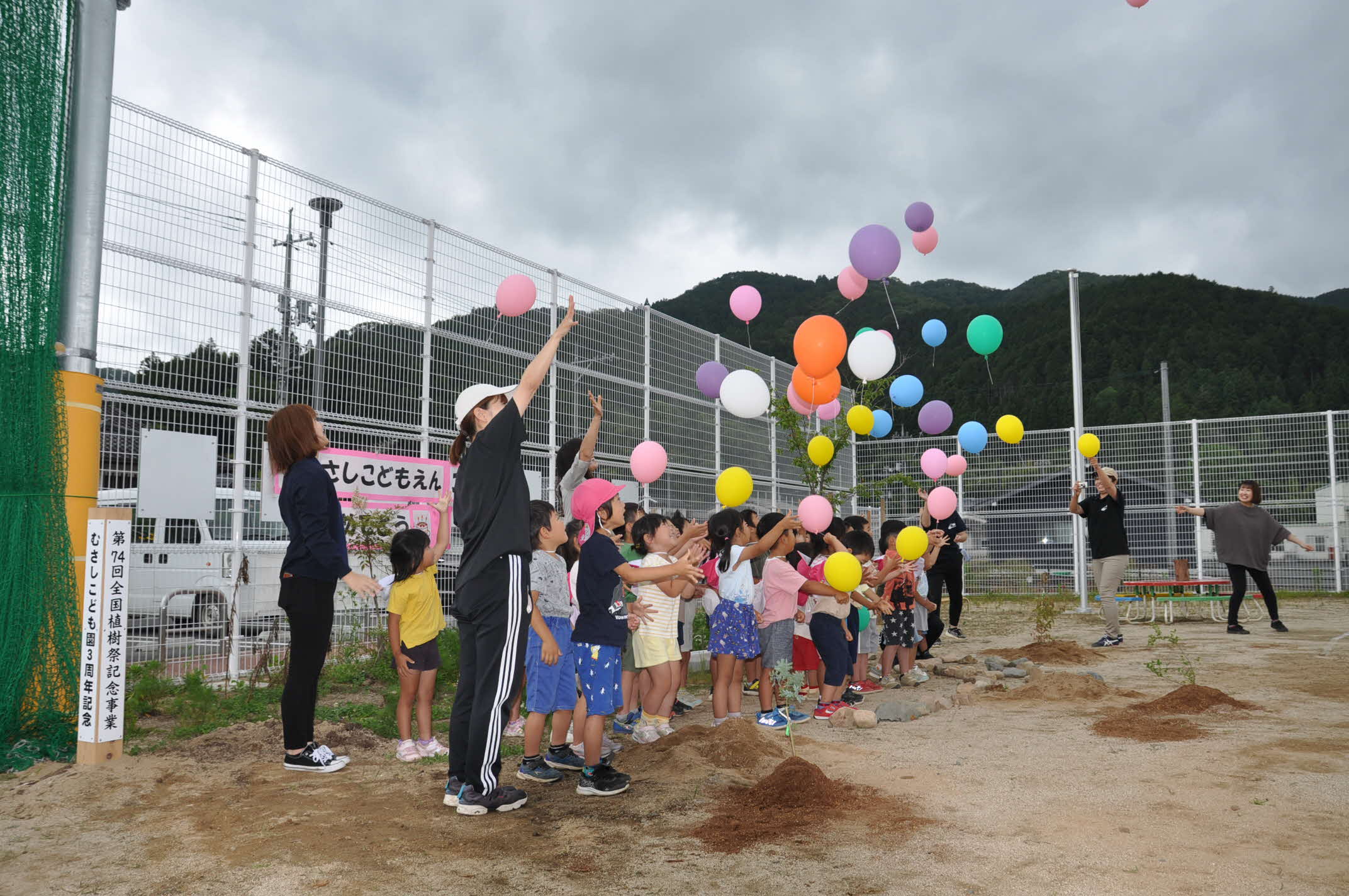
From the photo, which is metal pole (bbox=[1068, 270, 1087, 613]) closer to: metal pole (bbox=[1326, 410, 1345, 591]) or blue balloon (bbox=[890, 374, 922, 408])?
metal pole (bbox=[1326, 410, 1345, 591])

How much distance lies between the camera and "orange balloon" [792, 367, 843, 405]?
6.80 metres

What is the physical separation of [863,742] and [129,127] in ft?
18.8

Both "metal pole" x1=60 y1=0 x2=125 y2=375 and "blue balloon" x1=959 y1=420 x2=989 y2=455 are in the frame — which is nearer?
"metal pole" x1=60 y1=0 x2=125 y2=375

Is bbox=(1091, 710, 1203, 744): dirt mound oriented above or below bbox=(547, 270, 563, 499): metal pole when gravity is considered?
below

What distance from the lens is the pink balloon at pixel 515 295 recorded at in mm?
6344

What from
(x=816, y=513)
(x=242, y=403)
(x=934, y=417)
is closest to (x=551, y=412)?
(x=242, y=403)

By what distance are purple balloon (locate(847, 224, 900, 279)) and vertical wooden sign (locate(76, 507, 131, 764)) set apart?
16.8 feet

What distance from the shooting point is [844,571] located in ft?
17.4

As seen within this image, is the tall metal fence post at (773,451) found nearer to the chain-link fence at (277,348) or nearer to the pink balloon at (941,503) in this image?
A: the chain-link fence at (277,348)

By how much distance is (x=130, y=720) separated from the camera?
493cm

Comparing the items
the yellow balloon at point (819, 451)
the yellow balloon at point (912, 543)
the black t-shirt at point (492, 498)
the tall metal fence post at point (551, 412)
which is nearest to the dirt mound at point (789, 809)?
the black t-shirt at point (492, 498)

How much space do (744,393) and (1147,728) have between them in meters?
3.48

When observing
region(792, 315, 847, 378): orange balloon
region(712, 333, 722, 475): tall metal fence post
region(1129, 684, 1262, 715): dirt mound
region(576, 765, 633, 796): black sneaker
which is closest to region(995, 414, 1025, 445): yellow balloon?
region(712, 333, 722, 475): tall metal fence post

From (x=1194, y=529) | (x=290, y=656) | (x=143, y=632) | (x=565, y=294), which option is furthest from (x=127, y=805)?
(x=1194, y=529)
